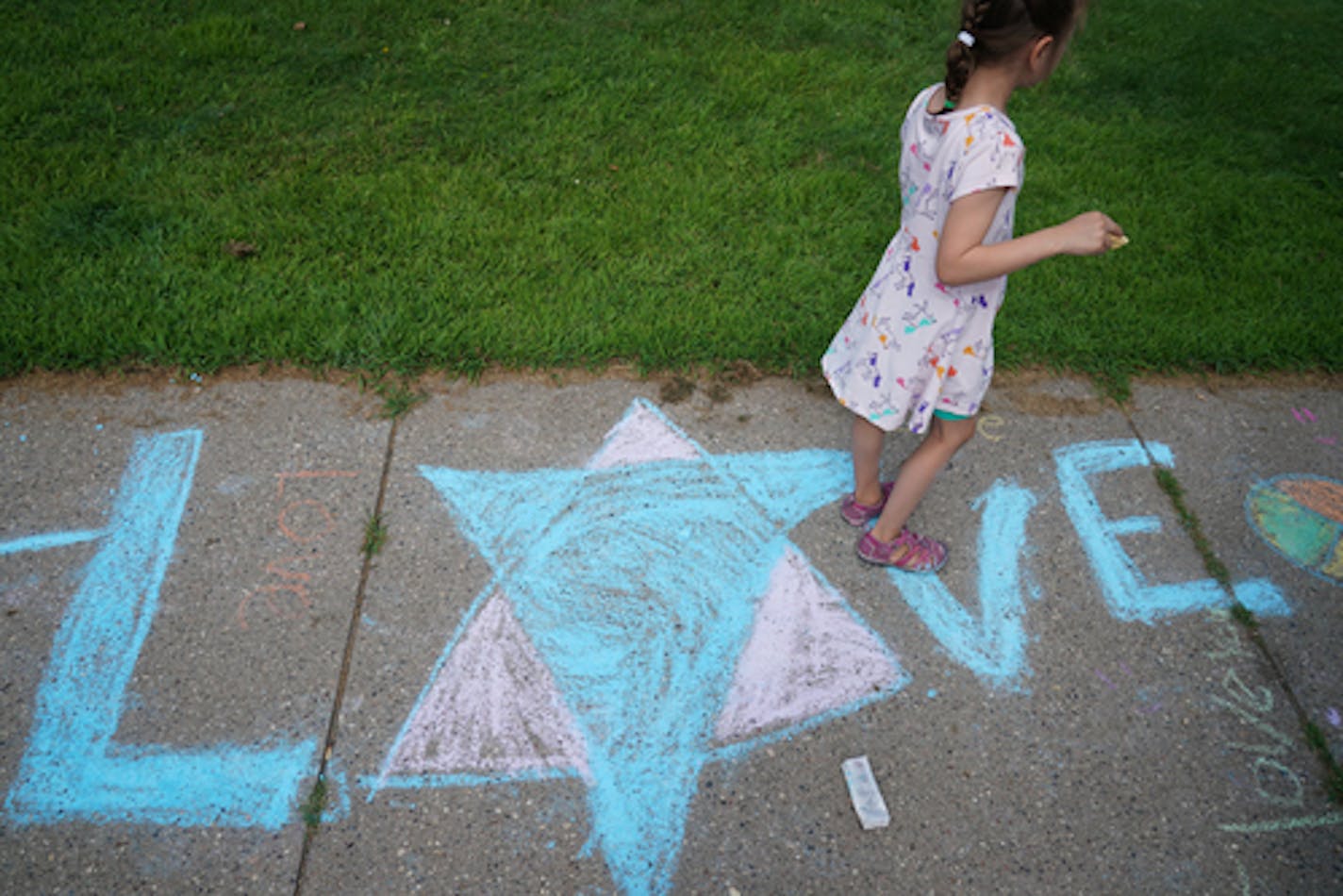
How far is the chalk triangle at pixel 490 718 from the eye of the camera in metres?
2.02

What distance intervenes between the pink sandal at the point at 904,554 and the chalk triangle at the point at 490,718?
97 cm

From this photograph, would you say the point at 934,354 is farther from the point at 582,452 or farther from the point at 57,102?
the point at 57,102

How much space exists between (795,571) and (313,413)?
163cm

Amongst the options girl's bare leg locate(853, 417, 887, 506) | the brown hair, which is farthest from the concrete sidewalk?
the brown hair

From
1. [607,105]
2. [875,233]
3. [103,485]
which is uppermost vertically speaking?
[607,105]

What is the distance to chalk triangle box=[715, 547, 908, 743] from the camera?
2156 mm

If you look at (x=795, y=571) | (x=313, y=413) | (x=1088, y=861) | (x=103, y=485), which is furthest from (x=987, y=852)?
(x=103, y=485)

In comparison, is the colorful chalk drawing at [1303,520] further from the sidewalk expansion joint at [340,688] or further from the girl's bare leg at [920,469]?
the sidewalk expansion joint at [340,688]

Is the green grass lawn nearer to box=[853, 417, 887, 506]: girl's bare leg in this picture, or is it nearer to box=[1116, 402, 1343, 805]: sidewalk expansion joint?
box=[1116, 402, 1343, 805]: sidewalk expansion joint

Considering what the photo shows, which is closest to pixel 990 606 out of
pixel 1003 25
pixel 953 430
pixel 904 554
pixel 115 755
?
pixel 904 554

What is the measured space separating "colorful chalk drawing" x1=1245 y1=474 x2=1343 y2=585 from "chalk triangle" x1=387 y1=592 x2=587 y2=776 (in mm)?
2214

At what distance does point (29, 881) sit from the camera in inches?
70.6

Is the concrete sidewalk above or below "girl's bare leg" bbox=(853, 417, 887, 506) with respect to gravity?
below

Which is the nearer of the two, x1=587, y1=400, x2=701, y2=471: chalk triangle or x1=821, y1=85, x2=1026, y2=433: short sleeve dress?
x1=821, y1=85, x2=1026, y2=433: short sleeve dress
